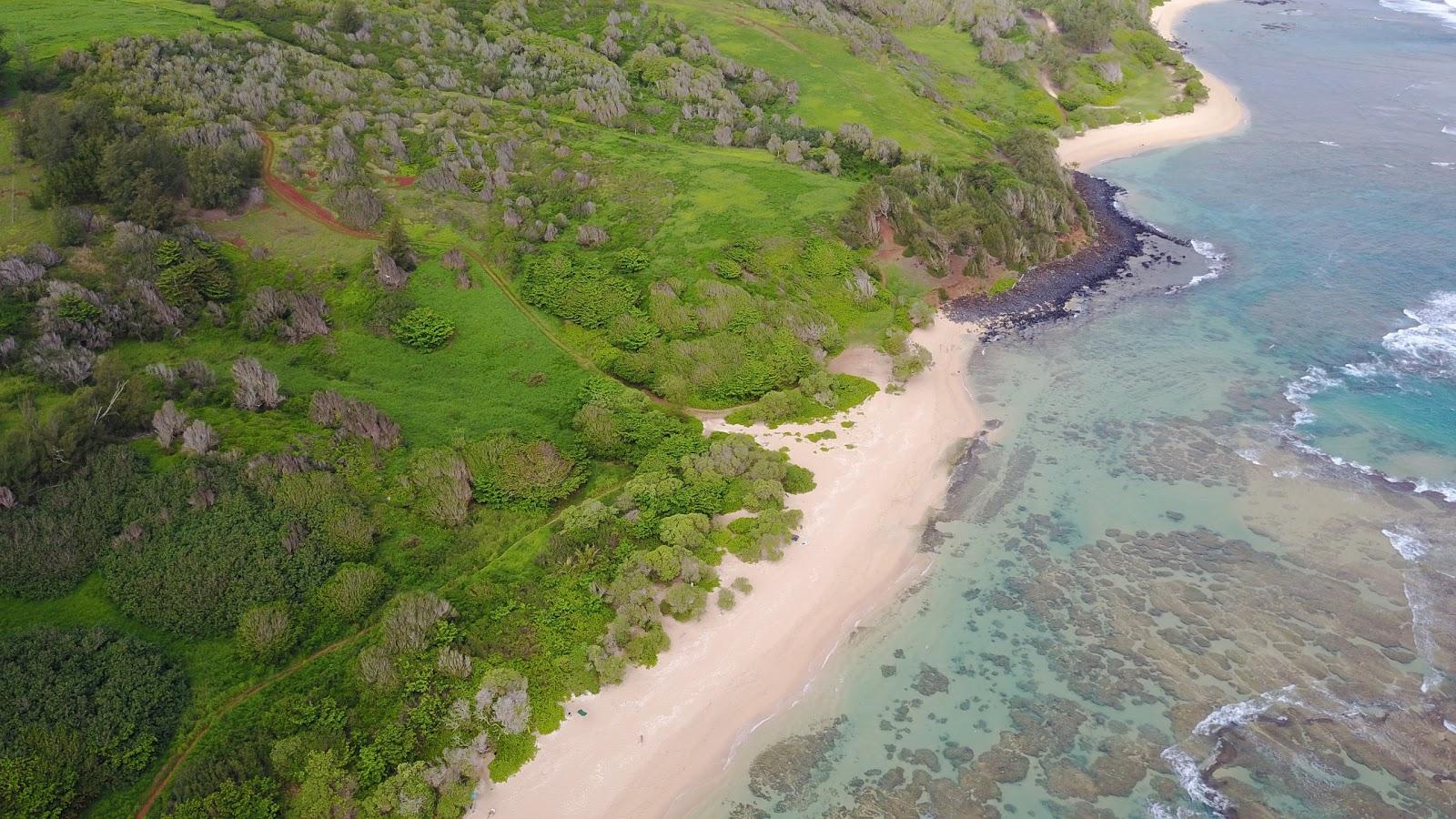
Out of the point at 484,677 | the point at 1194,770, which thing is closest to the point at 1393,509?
the point at 1194,770

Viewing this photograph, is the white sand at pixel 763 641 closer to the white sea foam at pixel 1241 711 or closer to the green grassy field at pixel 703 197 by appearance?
the white sea foam at pixel 1241 711

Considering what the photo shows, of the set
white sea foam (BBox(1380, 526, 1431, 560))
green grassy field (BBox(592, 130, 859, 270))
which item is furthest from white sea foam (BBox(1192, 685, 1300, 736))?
green grassy field (BBox(592, 130, 859, 270))

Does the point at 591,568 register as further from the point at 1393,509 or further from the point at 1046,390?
the point at 1393,509

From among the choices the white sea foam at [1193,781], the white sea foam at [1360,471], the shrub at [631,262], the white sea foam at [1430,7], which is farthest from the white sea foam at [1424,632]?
the white sea foam at [1430,7]

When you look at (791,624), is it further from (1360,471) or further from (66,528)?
(1360,471)

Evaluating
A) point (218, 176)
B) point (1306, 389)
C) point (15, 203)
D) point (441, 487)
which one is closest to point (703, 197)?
point (218, 176)

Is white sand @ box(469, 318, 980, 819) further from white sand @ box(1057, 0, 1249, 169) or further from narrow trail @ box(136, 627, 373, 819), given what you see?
white sand @ box(1057, 0, 1249, 169)
